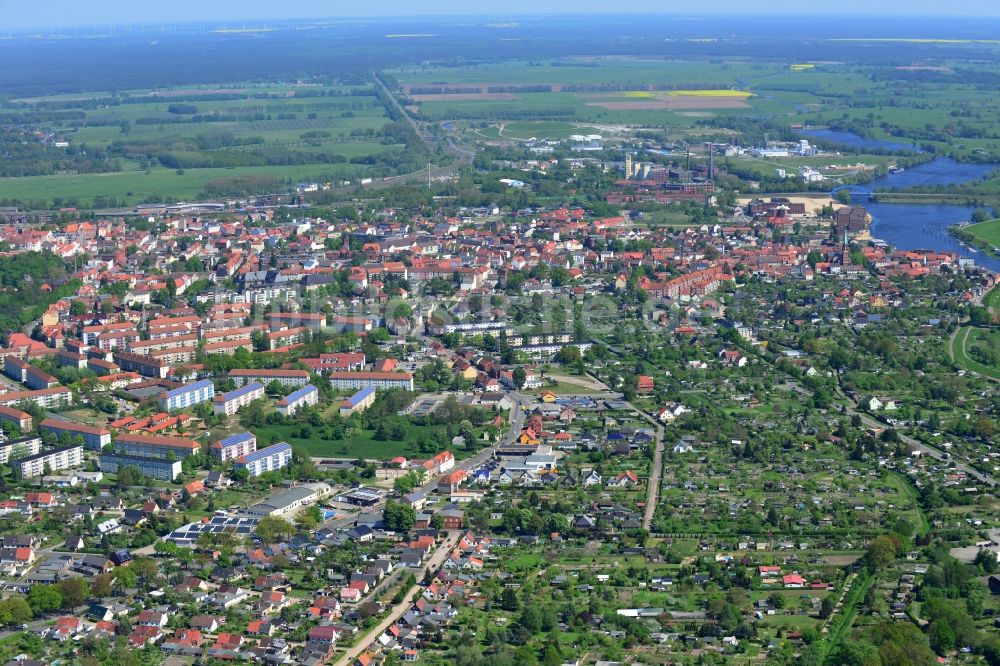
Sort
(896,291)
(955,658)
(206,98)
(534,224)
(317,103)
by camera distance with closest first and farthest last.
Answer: (955,658)
(896,291)
(534,224)
(317,103)
(206,98)

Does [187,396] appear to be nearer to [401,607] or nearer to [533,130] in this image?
[401,607]

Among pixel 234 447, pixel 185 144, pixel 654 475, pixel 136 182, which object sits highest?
pixel 234 447

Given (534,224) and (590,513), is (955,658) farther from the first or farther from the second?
(534,224)

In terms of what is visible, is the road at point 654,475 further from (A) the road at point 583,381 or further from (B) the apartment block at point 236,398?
(B) the apartment block at point 236,398

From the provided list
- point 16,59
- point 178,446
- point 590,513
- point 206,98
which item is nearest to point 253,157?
point 206,98

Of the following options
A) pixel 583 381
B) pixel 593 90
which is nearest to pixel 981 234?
pixel 583 381

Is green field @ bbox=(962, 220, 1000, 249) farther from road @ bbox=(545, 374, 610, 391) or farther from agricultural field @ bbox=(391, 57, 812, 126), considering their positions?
agricultural field @ bbox=(391, 57, 812, 126)
